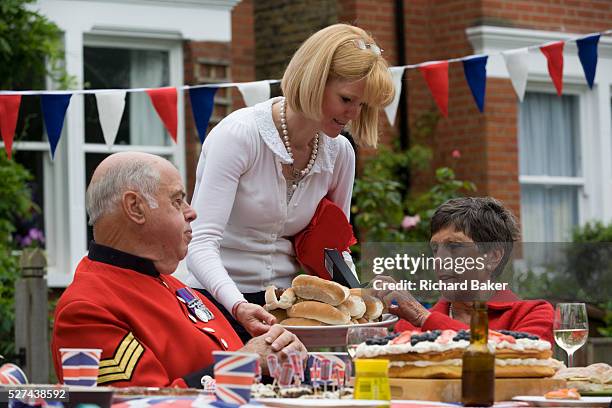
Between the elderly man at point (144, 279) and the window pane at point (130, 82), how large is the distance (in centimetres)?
651

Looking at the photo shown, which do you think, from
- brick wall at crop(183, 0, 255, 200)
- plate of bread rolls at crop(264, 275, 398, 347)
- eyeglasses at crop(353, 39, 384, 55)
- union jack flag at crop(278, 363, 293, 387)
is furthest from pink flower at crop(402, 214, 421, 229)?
union jack flag at crop(278, 363, 293, 387)

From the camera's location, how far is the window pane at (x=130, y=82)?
415 inches

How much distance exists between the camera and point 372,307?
13.5ft

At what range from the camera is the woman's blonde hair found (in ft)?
15.1

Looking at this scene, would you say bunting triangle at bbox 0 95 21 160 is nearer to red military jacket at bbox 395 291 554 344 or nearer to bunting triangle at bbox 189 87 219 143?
bunting triangle at bbox 189 87 219 143

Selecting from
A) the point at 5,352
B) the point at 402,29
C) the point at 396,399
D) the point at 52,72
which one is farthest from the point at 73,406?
the point at 402,29

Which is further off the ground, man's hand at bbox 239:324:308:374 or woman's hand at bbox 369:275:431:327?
woman's hand at bbox 369:275:431:327

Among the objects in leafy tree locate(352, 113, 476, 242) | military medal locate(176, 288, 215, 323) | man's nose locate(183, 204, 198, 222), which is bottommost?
military medal locate(176, 288, 215, 323)

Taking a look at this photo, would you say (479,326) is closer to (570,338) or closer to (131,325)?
(570,338)

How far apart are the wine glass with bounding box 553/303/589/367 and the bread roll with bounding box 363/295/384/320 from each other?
0.50 meters

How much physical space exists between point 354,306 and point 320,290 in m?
0.12

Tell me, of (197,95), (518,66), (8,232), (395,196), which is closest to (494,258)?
(197,95)

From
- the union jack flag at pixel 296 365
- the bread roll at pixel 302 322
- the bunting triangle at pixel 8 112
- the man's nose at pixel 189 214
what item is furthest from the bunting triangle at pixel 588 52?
the union jack flag at pixel 296 365

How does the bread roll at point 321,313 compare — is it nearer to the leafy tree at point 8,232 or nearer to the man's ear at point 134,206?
the man's ear at point 134,206
